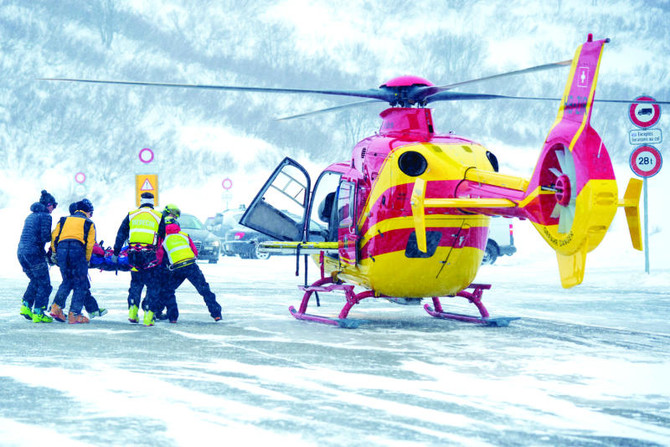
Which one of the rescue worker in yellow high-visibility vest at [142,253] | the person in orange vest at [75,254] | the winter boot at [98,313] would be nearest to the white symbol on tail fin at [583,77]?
the rescue worker in yellow high-visibility vest at [142,253]

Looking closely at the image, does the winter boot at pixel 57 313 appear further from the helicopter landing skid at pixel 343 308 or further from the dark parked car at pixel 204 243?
the dark parked car at pixel 204 243

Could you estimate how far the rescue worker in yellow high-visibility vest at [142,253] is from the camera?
12055mm

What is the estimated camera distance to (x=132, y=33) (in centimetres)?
7156

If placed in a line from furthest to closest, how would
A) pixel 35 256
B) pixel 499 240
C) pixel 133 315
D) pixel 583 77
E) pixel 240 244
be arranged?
1. pixel 240 244
2. pixel 499 240
3. pixel 35 256
4. pixel 133 315
5. pixel 583 77

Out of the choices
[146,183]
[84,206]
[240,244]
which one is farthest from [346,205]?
[240,244]

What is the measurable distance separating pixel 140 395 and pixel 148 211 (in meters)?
5.75

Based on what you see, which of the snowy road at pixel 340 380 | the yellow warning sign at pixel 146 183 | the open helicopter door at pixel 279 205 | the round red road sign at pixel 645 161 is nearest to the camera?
the snowy road at pixel 340 380

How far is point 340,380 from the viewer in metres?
7.62

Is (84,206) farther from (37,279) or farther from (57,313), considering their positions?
(57,313)

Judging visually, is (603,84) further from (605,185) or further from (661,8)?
(605,185)

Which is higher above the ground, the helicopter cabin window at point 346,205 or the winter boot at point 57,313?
the helicopter cabin window at point 346,205

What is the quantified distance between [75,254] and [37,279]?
77 cm

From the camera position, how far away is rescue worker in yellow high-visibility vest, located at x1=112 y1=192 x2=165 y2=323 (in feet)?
39.5

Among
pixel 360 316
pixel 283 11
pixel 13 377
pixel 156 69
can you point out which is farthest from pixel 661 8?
pixel 13 377
